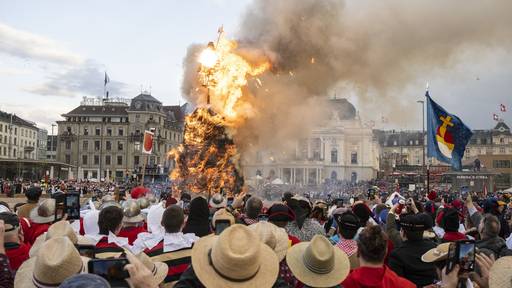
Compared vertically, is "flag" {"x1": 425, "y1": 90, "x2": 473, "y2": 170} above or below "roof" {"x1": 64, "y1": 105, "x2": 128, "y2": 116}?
below

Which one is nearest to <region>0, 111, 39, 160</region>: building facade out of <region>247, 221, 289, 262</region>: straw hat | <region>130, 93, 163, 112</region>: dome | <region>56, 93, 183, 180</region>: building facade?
<region>56, 93, 183, 180</region>: building facade

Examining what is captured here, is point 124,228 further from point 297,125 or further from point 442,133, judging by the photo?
point 297,125

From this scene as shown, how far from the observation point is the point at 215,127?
3008 centimetres

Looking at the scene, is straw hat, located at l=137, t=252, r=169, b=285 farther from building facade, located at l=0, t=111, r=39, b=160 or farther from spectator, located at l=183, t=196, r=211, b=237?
building facade, located at l=0, t=111, r=39, b=160

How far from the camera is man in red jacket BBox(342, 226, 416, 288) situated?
4.35 metres

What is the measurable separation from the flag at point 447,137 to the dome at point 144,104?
9227 centimetres

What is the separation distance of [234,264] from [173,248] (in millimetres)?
2579

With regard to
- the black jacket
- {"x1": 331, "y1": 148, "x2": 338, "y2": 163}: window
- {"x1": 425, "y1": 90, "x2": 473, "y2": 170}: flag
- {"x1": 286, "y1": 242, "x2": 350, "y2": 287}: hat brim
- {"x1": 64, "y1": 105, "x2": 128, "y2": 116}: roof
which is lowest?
the black jacket

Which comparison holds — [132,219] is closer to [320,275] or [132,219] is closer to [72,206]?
[72,206]

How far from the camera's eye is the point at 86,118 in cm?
10688

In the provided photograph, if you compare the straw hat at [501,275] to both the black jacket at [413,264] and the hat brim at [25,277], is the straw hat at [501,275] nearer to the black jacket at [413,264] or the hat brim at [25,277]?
the black jacket at [413,264]

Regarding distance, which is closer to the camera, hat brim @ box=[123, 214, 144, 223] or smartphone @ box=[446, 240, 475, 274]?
smartphone @ box=[446, 240, 475, 274]

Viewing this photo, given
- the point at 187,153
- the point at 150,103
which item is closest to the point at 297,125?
the point at 187,153

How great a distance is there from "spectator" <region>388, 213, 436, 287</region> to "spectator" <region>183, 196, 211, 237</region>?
8.50 ft
